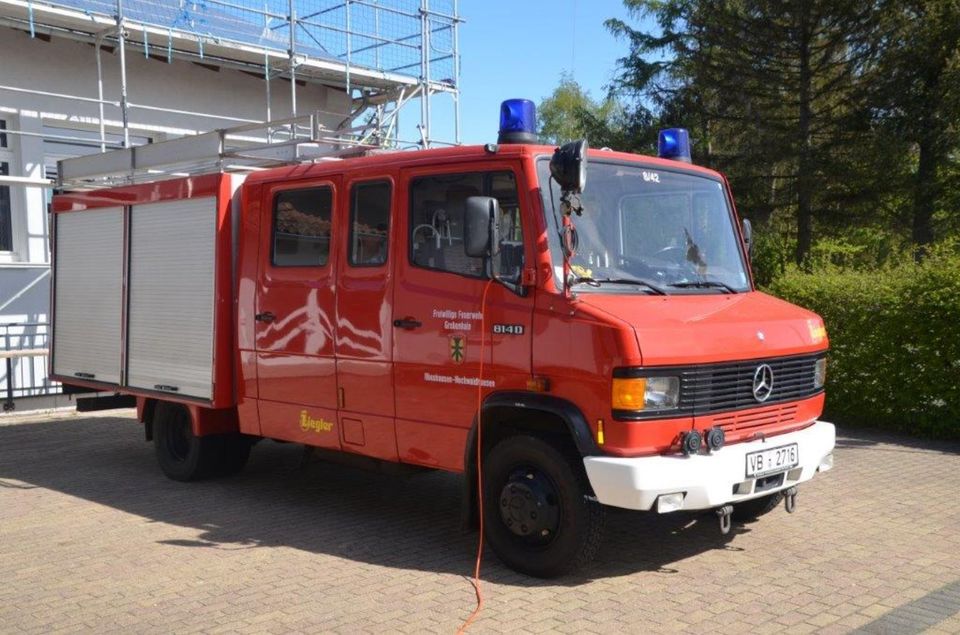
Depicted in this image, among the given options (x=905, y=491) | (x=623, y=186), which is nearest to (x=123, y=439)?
(x=623, y=186)

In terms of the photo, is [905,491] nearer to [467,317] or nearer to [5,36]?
[467,317]

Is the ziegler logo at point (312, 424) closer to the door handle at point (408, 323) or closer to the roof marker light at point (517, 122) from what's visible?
the door handle at point (408, 323)

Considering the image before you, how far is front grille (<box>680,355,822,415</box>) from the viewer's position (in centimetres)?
551

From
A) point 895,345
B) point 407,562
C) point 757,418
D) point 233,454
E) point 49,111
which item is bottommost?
point 407,562

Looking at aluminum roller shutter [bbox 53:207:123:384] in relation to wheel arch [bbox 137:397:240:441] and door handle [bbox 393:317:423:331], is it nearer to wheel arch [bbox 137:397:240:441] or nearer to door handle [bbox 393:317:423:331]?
wheel arch [bbox 137:397:240:441]

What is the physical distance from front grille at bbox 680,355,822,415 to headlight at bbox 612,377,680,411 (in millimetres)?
96

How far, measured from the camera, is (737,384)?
5758 mm

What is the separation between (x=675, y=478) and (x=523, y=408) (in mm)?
981

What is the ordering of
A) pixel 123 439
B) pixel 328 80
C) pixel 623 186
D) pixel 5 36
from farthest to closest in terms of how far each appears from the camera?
pixel 328 80
pixel 5 36
pixel 123 439
pixel 623 186

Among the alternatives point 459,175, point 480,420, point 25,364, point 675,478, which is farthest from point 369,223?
point 25,364

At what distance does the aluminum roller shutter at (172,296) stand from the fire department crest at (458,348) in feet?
8.45

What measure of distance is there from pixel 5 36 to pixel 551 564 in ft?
38.6

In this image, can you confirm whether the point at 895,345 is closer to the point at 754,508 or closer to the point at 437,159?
the point at 754,508

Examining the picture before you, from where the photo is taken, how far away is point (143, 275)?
859cm
